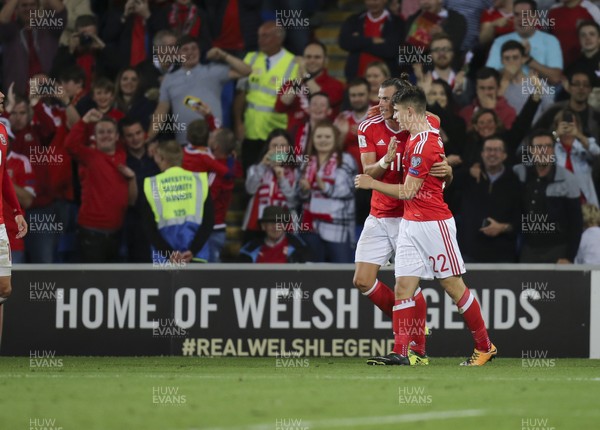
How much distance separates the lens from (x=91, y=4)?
1591 centimetres

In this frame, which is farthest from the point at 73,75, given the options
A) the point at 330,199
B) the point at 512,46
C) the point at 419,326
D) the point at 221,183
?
the point at 419,326

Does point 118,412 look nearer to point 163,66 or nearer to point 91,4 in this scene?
point 163,66

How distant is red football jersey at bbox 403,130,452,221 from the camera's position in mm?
9508

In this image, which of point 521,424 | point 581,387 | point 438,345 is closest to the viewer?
point 521,424

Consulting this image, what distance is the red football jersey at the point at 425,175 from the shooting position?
9508 mm

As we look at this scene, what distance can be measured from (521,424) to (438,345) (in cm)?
571

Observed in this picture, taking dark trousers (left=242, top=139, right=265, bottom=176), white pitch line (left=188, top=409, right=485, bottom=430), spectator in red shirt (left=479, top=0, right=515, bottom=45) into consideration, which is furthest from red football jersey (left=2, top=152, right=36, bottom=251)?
white pitch line (left=188, top=409, right=485, bottom=430)

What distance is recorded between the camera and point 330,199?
1326 cm

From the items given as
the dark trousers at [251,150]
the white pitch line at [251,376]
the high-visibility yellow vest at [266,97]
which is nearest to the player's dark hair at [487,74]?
the high-visibility yellow vest at [266,97]

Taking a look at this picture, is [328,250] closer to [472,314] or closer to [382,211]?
[382,211]

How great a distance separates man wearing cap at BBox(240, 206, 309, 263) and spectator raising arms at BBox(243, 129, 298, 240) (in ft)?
1.24

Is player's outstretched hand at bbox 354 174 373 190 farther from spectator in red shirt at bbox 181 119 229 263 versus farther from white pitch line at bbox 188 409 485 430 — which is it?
spectator in red shirt at bbox 181 119 229 263

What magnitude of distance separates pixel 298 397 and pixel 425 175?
8.99 ft

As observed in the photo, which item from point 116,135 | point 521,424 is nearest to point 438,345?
point 116,135
